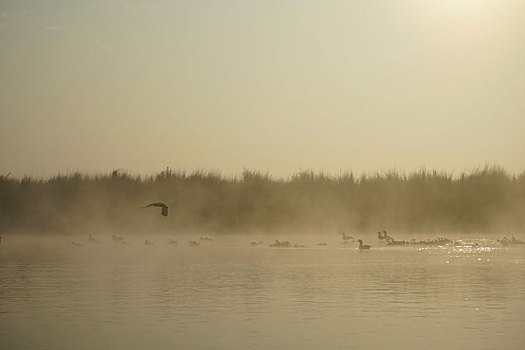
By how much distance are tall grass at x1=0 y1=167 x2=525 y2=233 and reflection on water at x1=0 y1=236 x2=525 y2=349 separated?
34.9ft

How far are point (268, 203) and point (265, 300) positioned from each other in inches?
821

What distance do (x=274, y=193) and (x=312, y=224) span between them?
2.96 metres

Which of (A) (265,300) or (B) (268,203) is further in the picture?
(B) (268,203)

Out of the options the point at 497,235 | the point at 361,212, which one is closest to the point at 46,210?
the point at 361,212

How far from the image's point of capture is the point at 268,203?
114 feet

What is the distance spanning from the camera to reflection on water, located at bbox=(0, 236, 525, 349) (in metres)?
10.9

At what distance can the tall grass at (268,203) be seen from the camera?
32.8m

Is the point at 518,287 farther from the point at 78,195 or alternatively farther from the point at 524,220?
the point at 78,195

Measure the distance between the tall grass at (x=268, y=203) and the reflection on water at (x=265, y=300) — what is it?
10623mm

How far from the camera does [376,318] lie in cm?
1223

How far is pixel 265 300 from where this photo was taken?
14.0m

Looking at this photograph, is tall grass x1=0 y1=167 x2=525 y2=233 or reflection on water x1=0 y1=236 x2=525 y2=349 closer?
reflection on water x1=0 y1=236 x2=525 y2=349

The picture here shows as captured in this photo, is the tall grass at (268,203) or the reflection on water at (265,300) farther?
the tall grass at (268,203)

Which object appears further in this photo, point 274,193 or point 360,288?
point 274,193
